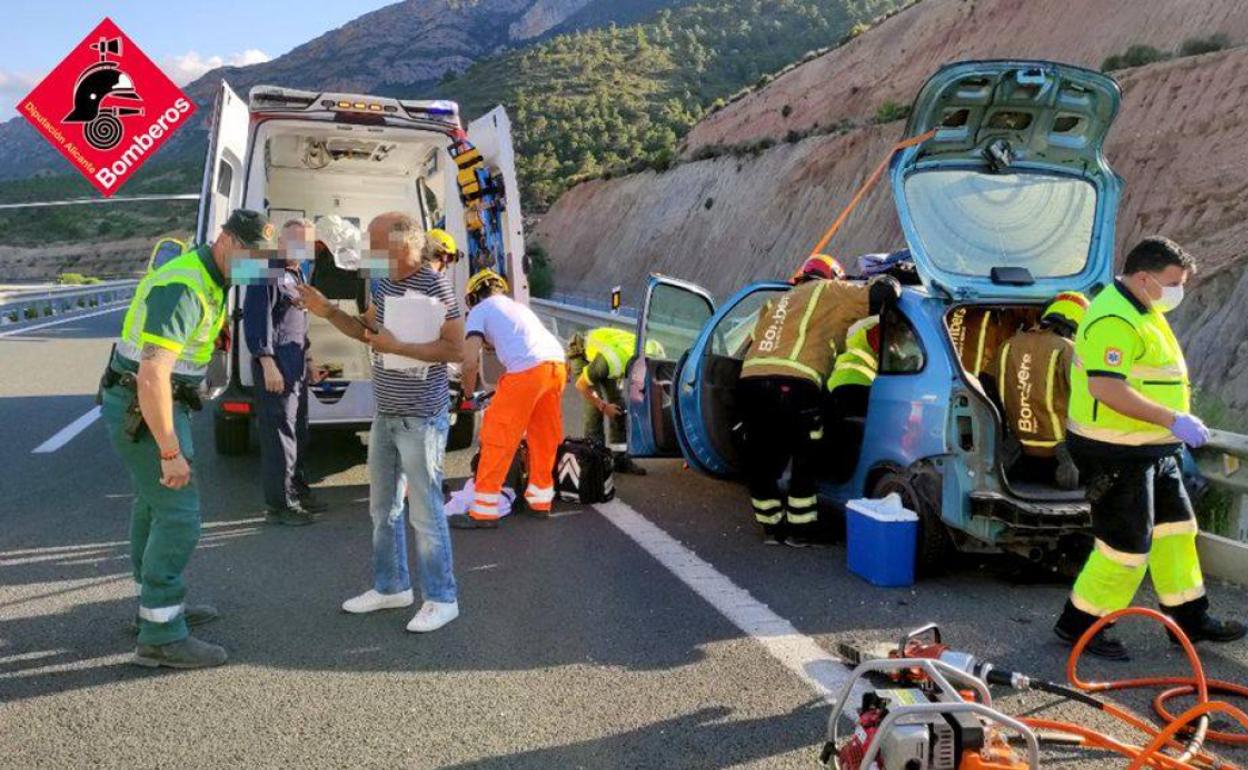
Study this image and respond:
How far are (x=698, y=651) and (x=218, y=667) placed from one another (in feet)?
6.31

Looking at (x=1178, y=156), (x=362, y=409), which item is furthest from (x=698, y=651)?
(x=1178, y=156)

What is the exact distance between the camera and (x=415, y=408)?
4.50m

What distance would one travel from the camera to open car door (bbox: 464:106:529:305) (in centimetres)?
782

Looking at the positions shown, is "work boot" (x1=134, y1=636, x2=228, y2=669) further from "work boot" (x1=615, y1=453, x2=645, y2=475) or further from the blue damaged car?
"work boot" (x1=615, y1=453, x2=645, y2=475)

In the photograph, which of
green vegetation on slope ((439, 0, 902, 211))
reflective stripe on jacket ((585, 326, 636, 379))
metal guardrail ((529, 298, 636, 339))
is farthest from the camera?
green vegetation on slope ((439, 0, 902, 211))

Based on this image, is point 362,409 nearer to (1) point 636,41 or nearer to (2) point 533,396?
(2) point 533,396

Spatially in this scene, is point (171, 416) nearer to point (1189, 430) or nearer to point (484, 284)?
point (484, 284)

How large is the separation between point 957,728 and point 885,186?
29373 millimetres

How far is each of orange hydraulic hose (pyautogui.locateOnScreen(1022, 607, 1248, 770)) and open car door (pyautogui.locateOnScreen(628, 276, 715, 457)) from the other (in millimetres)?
3345

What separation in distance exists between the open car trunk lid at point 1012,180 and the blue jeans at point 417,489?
2783 mm

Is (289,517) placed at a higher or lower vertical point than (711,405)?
lower

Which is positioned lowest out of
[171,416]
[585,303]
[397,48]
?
[585,303]

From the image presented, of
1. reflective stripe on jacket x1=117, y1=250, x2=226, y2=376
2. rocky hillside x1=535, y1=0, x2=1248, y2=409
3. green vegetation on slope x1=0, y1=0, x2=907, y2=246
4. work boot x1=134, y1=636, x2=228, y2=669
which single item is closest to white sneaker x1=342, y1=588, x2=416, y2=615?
work boot x1=134, y1=636, x2=228, y2=669

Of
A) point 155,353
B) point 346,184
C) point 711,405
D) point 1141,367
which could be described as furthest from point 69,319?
point 1141,367
